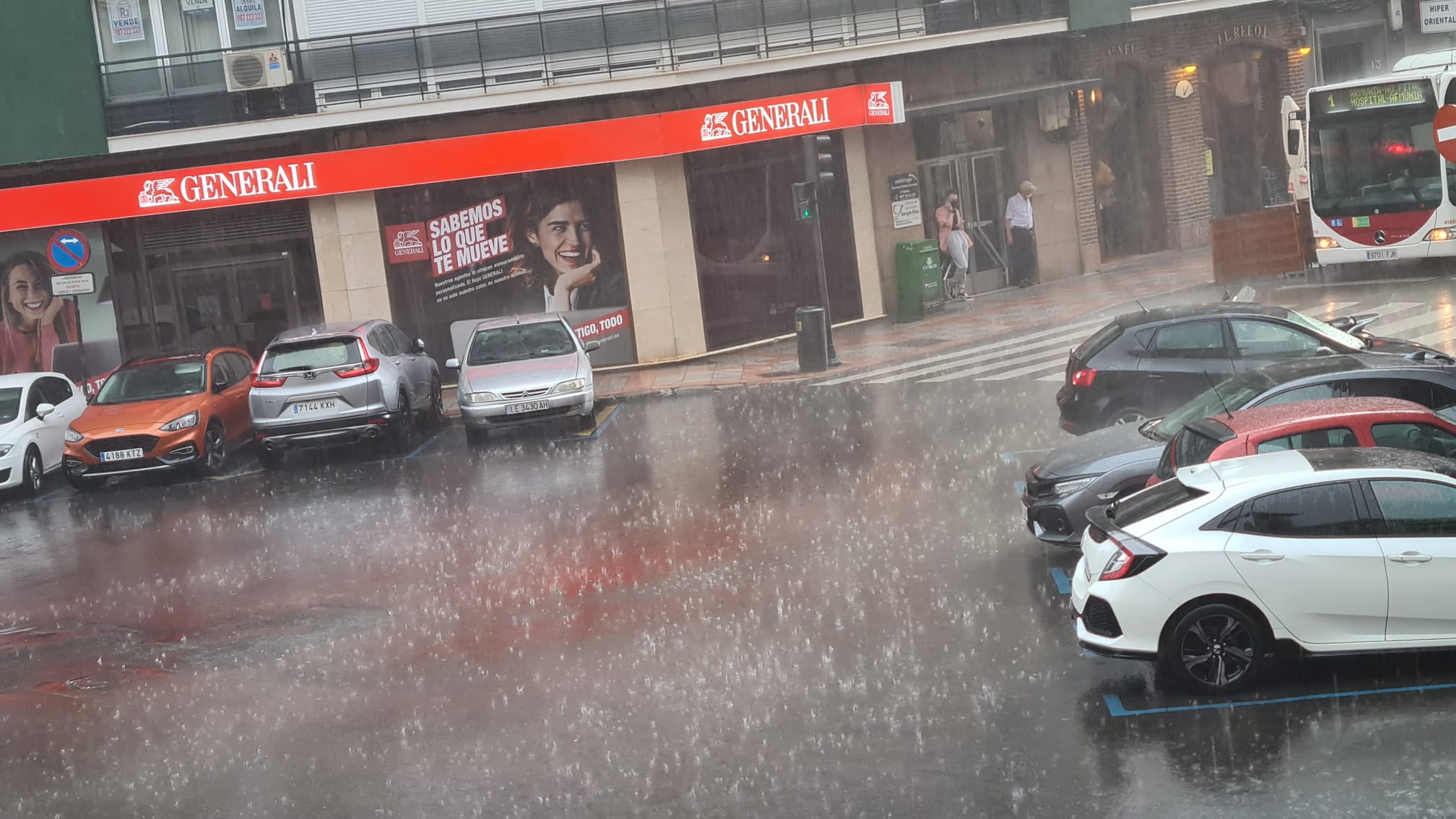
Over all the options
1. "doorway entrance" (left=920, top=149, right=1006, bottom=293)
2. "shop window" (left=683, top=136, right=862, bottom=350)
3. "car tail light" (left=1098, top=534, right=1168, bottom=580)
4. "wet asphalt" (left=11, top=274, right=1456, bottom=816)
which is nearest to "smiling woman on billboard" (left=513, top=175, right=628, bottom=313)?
"shop window" (left=683, top=136, right=862, bottom=350)

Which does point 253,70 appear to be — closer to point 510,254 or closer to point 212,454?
point 510,254

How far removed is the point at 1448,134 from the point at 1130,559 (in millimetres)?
7019

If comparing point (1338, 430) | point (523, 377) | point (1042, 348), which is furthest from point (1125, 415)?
point (523, 377)

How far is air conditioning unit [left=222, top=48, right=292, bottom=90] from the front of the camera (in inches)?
938

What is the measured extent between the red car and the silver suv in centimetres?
1190

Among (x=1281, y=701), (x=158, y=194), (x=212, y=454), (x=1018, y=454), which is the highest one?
(x=158, y=194)

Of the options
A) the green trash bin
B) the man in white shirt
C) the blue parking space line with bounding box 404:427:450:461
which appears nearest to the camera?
the blue parking space line with bounding box 404:427:450:461

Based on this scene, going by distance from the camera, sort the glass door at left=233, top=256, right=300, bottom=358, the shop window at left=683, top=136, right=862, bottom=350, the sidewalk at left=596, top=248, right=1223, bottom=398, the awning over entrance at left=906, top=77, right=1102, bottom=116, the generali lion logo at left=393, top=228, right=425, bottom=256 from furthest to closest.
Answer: the awning over entrance at left=906, top=77, right=1102, bottom=116 < the shop window at left=683, top=136, right=862, bottom=350 < the glass door at left=233, top=256, right=300, bottom=358 < the generali lion logo at left=393, top=228, right=425, bottom=256 < the sidewalk at left=596, top=248, right=1223, bottom=398

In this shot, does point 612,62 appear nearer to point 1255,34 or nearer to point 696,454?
point 696,454

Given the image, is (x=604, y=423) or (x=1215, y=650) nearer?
(x=1215, y=650)

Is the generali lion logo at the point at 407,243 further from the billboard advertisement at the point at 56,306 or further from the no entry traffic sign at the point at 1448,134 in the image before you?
the no entry traffic sign at the point at 1448,134

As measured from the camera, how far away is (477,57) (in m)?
24.9

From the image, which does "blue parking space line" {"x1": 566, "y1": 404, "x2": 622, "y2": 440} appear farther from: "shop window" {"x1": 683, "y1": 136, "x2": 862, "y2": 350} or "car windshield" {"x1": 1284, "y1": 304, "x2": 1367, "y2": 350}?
"car windshield" {"x1": 1284, "y1": 304, "x2": 1367, "y2": 350}

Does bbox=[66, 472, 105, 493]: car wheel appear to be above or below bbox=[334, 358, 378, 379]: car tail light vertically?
below
